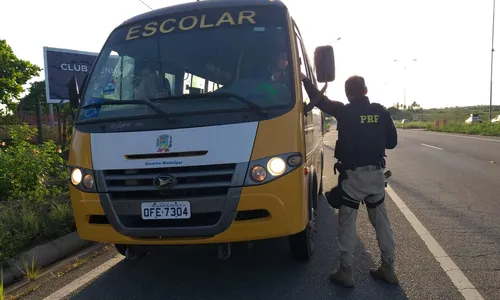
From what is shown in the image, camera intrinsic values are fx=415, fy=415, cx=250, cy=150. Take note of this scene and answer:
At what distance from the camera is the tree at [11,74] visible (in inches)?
1176

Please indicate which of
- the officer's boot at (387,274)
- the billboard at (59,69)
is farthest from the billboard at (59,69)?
the officer's boot at (387,274)

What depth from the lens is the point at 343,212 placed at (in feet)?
12.3

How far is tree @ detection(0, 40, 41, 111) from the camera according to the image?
29875 mm

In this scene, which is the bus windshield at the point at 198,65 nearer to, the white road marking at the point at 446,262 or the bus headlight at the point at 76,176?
the bus headlight at the point at 76,176

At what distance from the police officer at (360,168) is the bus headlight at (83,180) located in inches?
85.3

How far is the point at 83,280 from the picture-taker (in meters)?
3.92

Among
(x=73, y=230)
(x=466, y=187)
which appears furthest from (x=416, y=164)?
(x=73, y=230)

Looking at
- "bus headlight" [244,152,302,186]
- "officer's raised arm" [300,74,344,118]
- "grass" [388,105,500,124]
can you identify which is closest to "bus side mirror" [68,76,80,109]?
"bus headlight" [244,152,302,186]

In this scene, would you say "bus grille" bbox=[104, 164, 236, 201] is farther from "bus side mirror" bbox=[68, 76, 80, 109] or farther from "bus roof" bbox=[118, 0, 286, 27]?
"bus roof" bbox=[118, 0, 286, 27]

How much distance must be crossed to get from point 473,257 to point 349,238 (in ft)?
5.12

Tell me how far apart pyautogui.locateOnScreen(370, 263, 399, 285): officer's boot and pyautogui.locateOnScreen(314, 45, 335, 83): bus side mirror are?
1.79m

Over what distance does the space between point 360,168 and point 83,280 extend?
278cm

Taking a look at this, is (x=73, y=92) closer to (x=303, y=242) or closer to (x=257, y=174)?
(x=257, y=174)

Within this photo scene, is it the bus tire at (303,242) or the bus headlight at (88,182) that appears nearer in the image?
the bus headlight at (88,182)
